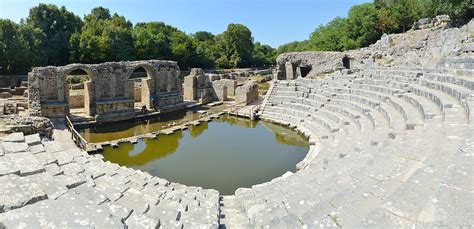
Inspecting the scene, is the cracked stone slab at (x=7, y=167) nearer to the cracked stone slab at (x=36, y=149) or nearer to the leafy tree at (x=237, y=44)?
the cracked stone slab at (x=36, y=149)

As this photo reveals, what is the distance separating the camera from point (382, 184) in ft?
16.2

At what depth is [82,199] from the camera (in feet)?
15.1

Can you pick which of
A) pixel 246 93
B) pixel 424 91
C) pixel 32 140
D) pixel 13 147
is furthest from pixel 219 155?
pixel 246 93

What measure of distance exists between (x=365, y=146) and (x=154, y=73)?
51.3 feet

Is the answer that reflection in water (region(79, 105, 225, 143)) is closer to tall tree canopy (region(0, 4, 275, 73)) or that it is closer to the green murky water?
the green murky water

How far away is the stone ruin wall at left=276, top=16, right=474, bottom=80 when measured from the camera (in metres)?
19.0

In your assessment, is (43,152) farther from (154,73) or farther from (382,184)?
(154,73)

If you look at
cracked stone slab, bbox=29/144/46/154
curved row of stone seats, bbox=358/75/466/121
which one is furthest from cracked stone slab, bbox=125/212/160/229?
curved row of stone seats, bbox=358/75/466/121

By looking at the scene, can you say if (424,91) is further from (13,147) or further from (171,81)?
(171,81)

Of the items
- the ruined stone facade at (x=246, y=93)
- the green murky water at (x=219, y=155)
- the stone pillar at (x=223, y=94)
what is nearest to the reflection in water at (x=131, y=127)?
the green murky water at (x=219, y=155)

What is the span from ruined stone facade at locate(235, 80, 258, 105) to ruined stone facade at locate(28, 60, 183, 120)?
3.95m

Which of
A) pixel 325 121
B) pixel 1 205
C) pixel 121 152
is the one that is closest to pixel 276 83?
pixel 325 121

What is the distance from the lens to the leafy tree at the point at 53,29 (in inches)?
1467

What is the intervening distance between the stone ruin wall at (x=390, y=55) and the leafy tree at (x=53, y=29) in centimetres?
2516
